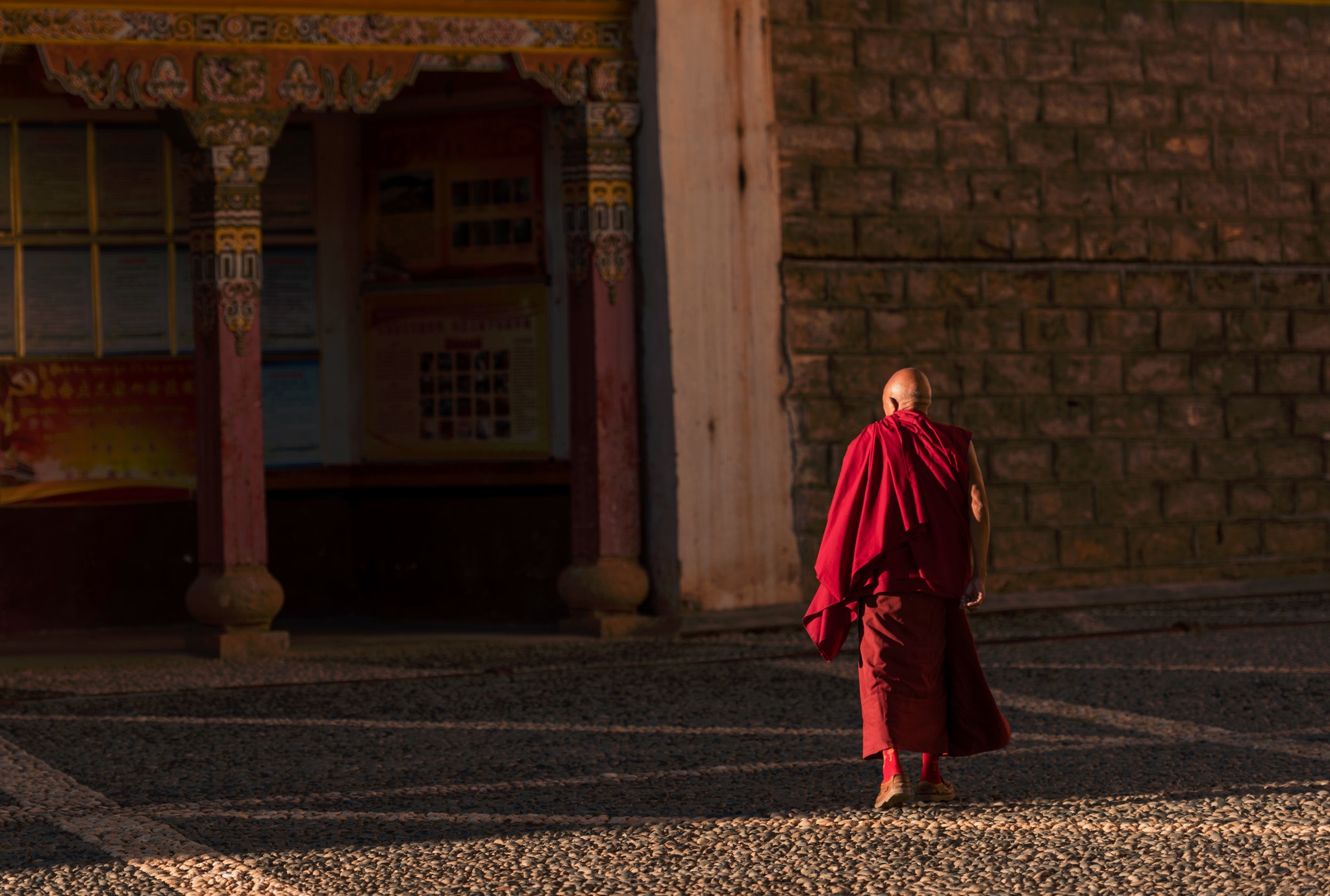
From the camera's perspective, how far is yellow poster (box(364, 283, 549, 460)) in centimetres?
1104

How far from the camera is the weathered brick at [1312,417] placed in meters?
11.7

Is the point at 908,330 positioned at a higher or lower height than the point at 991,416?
higher

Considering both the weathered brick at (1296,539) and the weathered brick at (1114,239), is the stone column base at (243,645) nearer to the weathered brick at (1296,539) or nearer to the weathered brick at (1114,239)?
the weathered brick at (1114,239)

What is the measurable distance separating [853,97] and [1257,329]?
3.02 meters

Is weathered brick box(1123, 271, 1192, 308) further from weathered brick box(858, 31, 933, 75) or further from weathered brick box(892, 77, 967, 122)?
weathered brick box(858, 31, 933, 75)

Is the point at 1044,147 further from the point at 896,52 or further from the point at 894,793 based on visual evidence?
the point at 894,793

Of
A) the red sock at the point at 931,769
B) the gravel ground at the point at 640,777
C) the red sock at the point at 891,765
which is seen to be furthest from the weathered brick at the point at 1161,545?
the red sock at the point at 891,765

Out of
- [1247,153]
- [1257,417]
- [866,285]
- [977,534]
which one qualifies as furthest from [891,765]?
[1247,153]

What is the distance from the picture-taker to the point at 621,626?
10.1 m

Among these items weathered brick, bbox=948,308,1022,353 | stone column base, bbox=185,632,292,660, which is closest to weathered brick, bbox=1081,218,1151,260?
weathered brick, bbox=948,308,1022,353

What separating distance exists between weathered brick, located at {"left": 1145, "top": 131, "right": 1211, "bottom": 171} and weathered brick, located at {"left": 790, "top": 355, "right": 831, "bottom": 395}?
2508mm

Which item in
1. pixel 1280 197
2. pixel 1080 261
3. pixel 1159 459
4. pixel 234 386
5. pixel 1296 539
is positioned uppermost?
pixel 1280 197

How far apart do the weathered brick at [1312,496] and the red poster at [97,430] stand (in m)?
6.68

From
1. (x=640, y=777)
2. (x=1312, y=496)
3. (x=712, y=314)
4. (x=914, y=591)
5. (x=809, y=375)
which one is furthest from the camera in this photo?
(x=1312, y=496)
